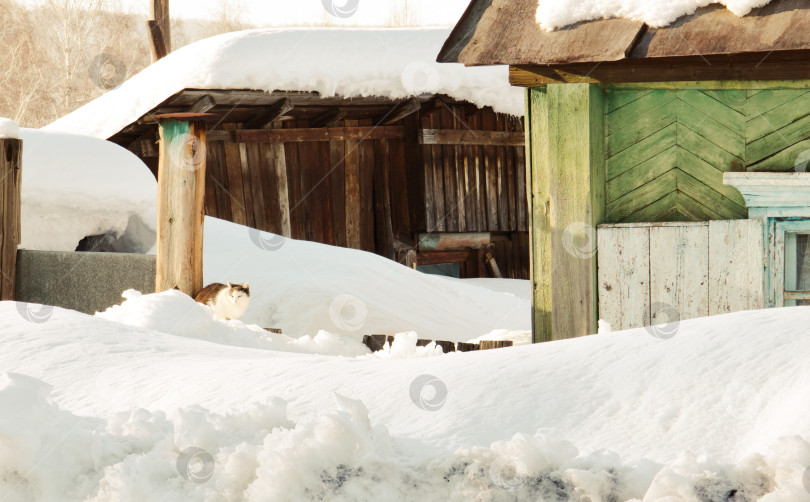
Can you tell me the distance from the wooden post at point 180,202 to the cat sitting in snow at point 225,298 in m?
0.17

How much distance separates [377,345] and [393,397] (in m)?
3.12

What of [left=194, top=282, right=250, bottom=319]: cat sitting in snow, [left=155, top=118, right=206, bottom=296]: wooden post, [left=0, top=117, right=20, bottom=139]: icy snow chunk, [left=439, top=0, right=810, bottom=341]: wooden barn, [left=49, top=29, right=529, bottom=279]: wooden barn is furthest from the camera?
[left=49, top=29, right=529, bottom=279]: wooden barn

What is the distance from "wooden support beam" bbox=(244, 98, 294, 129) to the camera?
10859 mm

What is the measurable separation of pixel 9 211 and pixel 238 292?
5.95 ft

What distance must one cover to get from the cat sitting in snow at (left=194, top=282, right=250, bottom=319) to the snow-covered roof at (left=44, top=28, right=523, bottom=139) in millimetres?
4529

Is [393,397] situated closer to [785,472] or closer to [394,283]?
[785,472]

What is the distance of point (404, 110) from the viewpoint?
11680 millimetres

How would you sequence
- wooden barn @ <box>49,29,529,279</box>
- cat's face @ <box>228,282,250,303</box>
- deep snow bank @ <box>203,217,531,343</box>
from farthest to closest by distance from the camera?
wooden barn @ <box>49,29,529,279</box>, deep snow bank @ <box>203,217,531,343</box>, cat's face @ <box>228,282,250,303</box>

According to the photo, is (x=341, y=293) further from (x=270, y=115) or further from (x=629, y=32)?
(x=629, y=32)

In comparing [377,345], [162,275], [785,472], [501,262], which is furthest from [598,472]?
[501,262]

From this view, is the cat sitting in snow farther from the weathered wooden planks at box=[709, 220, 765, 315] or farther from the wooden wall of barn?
the wooden wall of barn

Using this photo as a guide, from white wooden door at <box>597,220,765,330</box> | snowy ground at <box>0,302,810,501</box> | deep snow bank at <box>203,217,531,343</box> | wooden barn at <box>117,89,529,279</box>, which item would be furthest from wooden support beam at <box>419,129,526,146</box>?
snowy ground at <box>0,302,810,501</box>

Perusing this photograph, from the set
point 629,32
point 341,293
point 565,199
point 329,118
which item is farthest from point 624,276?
point 329,118

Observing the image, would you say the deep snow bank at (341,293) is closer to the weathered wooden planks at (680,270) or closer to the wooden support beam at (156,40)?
the weathered wooden planks at (680,270)
